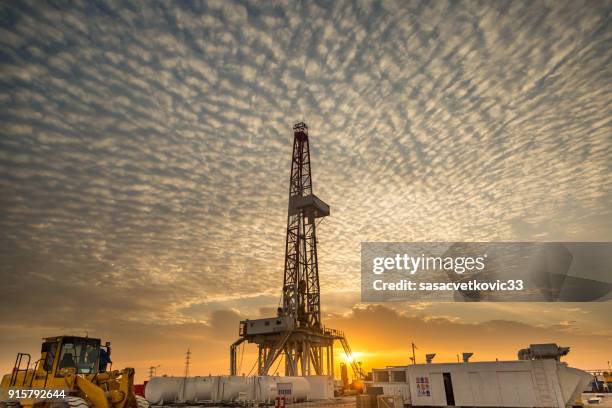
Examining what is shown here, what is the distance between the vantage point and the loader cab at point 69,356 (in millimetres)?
14625

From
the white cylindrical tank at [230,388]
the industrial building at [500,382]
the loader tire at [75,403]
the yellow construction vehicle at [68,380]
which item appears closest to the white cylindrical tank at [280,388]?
the white cylindrical tank at [230,388]

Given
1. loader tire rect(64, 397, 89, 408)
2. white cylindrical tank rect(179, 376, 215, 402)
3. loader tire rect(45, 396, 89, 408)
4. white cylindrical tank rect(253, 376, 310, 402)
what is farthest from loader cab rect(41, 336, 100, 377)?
white cylindrical tank rect(179, 376, 215, 402)

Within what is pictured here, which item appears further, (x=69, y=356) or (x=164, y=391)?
(x=164, y=391)

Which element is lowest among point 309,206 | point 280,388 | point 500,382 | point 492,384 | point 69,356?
point 280,388

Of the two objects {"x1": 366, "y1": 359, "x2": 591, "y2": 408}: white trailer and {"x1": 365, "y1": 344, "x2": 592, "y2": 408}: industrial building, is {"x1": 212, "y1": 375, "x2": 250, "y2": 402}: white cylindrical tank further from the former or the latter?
{"x1": 365, "y1": 344, "x2": 592, "y2": 408}: industrial building

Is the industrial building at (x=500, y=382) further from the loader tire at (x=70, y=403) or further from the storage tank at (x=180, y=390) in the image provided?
the loader tire at (x=70, y=403)

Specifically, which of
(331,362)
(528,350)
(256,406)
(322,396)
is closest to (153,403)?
(256,406)

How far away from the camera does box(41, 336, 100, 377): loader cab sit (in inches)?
576

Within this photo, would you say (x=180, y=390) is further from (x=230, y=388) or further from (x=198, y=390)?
(x=230, y=388)

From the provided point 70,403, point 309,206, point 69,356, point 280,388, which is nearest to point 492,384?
point 280,388

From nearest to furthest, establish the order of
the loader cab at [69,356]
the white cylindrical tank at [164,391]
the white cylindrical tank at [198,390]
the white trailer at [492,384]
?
the loader cab at [69,356], the white trailer at [492,384], the white cylindrical tank at [198,390], the white cylindrical tank at [164,391]

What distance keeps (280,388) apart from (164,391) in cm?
977

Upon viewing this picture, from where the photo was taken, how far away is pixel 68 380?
14.1 meters

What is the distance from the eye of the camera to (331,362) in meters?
51.3
